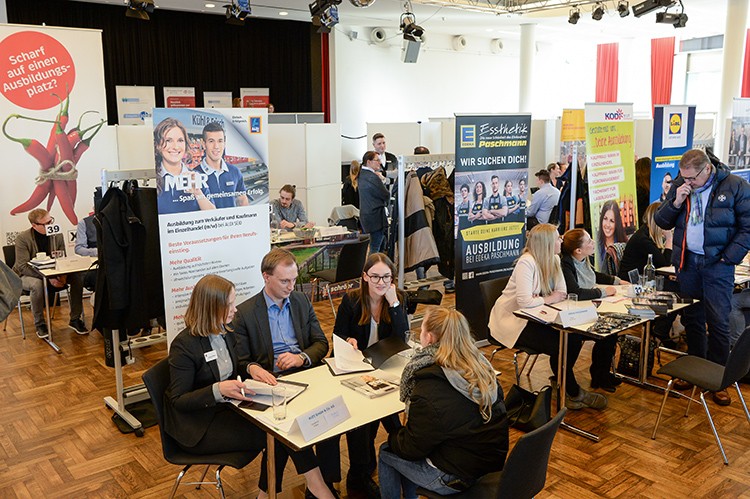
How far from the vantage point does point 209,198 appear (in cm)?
414

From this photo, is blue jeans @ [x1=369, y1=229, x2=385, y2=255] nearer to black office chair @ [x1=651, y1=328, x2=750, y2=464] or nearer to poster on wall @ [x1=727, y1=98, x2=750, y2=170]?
black office chair @ [x1=651, y1=328, x2=750, y2=464]

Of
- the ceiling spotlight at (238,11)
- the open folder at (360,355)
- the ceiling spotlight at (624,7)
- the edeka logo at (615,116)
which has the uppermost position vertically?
the ceiling spotlight at (624,7)

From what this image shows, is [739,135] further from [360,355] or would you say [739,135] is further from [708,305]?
[360,355]

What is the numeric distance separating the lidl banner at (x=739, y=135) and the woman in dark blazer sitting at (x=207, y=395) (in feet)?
21.5

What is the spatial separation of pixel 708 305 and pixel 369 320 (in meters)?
2.65

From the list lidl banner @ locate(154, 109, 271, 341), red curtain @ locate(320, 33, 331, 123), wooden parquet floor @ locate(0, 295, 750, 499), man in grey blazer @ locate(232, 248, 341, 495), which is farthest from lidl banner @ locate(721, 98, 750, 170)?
red curtain @ locate(320, 33, 331, 123)

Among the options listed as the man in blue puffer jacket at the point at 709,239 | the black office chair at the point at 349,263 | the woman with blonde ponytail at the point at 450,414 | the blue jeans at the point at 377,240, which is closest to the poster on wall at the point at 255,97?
the blue jeans at the point at 377,240

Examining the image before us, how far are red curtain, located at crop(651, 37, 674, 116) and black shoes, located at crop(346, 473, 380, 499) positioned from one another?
48.7 ft

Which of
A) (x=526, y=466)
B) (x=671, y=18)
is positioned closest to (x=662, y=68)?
(x=671, y=18)

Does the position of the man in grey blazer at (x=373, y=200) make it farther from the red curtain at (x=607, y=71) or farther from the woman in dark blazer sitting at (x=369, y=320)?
the red curtain at (x=607, y=71)

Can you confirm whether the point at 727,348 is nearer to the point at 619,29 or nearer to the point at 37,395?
the point at 37,395

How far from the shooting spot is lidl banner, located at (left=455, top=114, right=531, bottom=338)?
17.5ft

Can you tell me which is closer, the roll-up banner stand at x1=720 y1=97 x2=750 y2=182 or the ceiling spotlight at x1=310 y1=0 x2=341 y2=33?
the roll-up banner stand at x1=720 y1=97 x2=750 y2=182

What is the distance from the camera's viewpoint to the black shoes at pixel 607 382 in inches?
192
